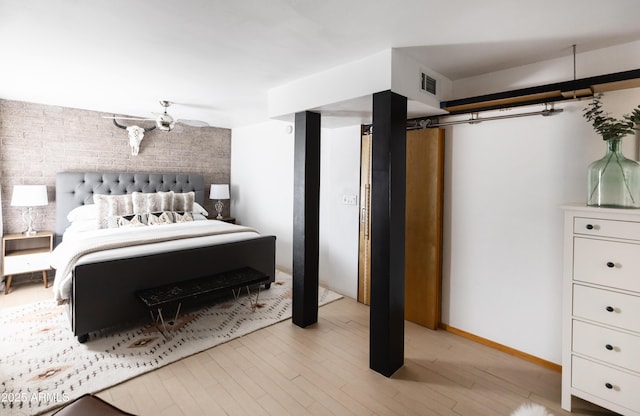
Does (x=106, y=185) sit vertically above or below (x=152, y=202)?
above

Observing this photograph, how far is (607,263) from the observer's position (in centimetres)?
180

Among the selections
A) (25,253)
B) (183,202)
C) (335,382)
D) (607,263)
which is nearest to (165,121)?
(183,202)

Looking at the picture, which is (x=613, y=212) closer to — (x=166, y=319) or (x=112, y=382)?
(x=112, y=382)

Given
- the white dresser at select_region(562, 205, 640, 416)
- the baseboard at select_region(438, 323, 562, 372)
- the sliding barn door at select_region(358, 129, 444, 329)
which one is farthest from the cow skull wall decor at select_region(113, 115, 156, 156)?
the white dresser at select_region(562, 205, 640, 416)

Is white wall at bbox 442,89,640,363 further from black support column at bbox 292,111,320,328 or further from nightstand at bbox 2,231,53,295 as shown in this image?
nightstand at bbox 2,231,53,295

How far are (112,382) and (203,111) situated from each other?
11.1ft

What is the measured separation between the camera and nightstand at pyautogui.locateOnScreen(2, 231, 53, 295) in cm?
371

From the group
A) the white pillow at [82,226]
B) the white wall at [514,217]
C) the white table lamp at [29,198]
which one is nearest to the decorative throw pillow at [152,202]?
the white pillow at [82,226]

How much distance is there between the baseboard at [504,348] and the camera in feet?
7.85

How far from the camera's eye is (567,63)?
229cm

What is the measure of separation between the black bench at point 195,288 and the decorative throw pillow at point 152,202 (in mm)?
1786

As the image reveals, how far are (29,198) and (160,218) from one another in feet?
4.60

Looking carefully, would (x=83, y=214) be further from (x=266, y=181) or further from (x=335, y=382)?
(x=335, y=382)

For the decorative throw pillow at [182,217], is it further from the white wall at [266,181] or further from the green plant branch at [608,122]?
the green plant branch at [608,122]
